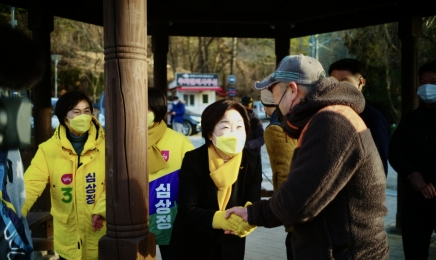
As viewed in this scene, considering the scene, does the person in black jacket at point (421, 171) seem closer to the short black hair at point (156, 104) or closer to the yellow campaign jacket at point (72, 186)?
the short black hair at point (156, 104)

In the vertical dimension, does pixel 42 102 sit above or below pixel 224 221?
above

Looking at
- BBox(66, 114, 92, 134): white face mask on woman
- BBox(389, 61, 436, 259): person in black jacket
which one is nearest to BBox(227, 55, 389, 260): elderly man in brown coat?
BBox(66, 114, 92, 134): white face mask on woman

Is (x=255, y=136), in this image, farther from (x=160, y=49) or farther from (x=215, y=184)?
(x=215, y=184)

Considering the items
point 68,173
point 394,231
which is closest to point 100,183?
point 68,173

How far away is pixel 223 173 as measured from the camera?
2.80 metres

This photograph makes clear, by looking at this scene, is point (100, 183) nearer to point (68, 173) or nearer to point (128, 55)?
point (68, 173)

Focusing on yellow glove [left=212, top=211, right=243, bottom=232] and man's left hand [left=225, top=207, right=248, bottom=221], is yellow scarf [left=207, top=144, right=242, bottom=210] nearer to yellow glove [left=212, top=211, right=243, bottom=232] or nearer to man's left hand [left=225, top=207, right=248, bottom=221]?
yellow glove [left=212, top=211, right=243, bottom=232]

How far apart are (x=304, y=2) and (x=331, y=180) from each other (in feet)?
17.3

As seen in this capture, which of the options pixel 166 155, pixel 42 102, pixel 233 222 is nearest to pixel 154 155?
pixel 166 155

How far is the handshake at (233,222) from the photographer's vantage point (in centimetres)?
237

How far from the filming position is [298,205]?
1880mm

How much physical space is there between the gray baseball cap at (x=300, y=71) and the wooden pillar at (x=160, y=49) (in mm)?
4521

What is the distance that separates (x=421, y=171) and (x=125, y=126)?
115 inches

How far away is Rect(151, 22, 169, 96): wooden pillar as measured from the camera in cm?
670
